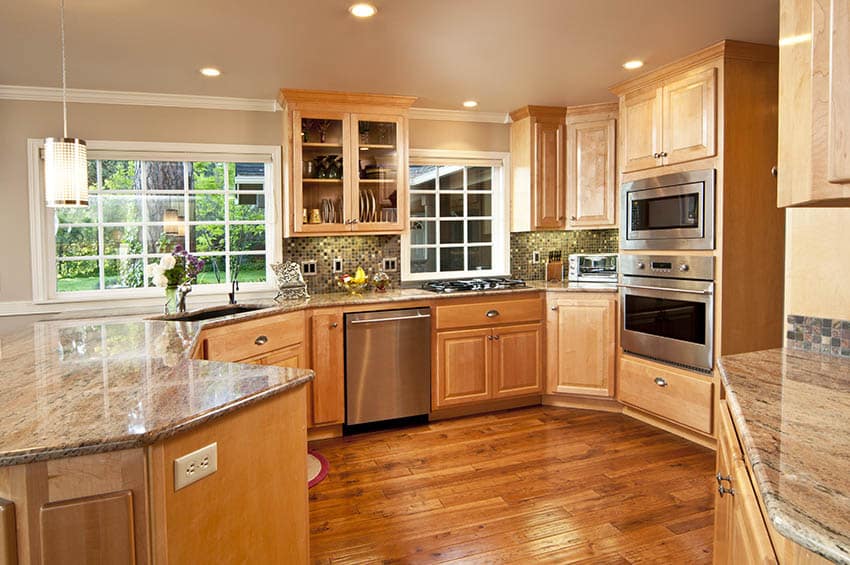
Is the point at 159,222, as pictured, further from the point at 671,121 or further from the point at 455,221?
the point at 671,121

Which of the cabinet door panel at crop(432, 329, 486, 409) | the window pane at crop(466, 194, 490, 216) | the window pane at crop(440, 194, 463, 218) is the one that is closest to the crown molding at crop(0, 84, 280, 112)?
the window pane at crop(440, 194, 463, 218)

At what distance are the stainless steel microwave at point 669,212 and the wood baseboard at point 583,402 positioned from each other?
1178 mm

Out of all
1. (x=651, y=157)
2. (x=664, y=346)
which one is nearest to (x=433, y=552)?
(x=664, y=346)

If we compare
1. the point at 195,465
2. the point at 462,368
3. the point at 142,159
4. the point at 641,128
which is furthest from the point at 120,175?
the point at 641,128

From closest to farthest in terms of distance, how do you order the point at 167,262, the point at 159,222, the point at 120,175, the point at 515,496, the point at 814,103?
1. the point at 814,103
2. the point at 515,496
3. the point at 167,262
4. the point at 120,175
5. the point at 159,222

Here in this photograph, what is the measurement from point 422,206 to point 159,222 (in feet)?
6.61

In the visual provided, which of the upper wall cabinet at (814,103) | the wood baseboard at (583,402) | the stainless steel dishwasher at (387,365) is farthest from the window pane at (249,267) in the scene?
the upper wall cabinet at (814,103)

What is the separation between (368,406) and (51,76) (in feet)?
9.32

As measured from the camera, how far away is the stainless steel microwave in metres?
3.39

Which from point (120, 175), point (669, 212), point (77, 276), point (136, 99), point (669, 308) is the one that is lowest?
point (669, 308)

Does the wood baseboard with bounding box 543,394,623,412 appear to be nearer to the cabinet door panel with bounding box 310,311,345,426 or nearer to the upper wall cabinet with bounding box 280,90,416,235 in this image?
the cabinet door panel with bounding box 310,311,345,426

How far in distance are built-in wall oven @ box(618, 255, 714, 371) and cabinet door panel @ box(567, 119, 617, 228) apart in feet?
1.98

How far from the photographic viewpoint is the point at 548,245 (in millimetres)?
5062

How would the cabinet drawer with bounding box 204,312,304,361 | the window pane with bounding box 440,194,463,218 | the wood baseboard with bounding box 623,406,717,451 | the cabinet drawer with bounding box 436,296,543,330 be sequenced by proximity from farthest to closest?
the window pane with bounding box 440,194,463,218, the cabinet drawer with bounding box 436,296,543,330, the wood baseboard with bounding box 623,406,717,451, the cabinet drawer with bounding box 204,312,304,361
